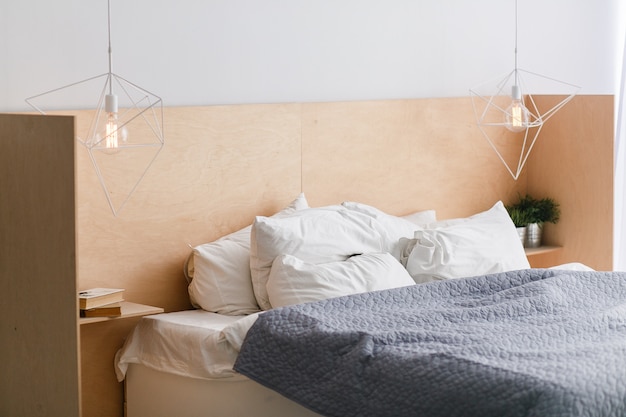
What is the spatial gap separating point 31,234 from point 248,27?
1142 mm

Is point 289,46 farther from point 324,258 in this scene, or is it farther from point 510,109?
point 510,109

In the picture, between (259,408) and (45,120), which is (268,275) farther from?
(45,120)

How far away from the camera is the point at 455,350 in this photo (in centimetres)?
231

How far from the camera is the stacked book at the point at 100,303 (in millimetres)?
2673

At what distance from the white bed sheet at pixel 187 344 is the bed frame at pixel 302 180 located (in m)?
0.07

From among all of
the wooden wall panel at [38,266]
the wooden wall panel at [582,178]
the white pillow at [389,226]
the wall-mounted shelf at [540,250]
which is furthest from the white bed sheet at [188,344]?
the wooden wall panel at [582,178]

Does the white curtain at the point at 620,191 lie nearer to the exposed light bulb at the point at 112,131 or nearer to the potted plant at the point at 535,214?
the potted plant at the point at 535,214

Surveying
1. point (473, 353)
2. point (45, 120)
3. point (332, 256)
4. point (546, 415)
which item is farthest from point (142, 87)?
point (546, 415)

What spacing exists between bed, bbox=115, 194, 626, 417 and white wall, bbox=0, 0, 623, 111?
51cm

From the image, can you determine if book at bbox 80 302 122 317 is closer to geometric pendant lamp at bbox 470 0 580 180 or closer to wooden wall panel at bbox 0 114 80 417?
wooden wall panel at bbox 0 114 80 417

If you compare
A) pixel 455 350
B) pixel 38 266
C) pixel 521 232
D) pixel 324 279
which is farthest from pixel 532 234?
pixel 38 266

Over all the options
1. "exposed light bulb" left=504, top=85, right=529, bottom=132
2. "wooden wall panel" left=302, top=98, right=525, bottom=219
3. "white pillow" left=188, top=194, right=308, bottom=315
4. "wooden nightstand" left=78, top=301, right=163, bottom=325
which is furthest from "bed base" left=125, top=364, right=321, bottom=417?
"exposed light bulb" left=504, top=85, right=529, bottom=132

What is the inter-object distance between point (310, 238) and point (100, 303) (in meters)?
0.74

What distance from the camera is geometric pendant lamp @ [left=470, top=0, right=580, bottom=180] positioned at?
164 inches
